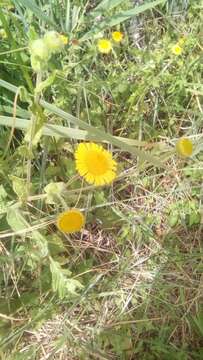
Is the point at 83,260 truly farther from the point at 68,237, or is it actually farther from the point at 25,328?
the point at 25,328

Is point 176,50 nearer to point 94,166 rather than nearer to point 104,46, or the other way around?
point 104,46

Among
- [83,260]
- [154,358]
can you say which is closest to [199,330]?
[154,358]

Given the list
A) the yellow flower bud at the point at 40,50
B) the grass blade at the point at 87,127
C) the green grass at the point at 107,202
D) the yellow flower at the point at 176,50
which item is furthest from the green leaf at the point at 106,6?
the yellow flower bud at the point at 40,50

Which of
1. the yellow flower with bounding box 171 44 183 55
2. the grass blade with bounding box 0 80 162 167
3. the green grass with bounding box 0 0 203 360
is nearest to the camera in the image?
the grass blade with bounding box 0 80 162 167

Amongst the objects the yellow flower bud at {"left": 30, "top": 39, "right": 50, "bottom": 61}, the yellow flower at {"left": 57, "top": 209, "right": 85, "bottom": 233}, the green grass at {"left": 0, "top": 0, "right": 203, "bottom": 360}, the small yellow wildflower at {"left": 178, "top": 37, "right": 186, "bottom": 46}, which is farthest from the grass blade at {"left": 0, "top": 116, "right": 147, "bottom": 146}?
the small yellow wildflower at {"left": 178, "top": 37, "right": 186, "bottom": 46}

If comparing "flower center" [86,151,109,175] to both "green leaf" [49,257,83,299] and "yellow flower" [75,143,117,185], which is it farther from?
"green leaf" [49,257,83,299]

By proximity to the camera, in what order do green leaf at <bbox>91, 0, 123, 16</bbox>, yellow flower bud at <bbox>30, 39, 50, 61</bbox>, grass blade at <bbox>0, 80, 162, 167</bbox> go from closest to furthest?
yellow flower bud at <bbox>30, 39, 50, 61</bbox>, grass blade at <bbox>0, 80, 162, 167</bbox>, green leaf at <bbox>91, 0, 123, 16</bbox>

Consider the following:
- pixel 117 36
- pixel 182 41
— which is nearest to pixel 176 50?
pixel 182 41

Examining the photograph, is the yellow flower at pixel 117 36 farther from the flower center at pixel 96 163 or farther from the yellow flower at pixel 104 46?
the flower center at pixel 96 163
